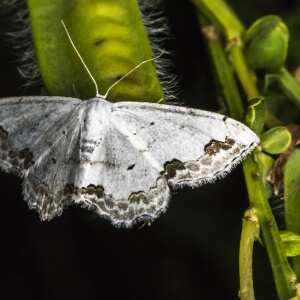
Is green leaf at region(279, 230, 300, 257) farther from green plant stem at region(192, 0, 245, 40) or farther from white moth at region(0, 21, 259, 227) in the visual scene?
green plant stem at region(192, 0, 245, 40)

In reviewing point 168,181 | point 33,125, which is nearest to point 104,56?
point 33,125

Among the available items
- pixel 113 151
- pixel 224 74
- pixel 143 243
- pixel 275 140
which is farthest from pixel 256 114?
A: pixel 143 243

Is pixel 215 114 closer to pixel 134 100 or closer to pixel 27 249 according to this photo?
pixel 134 100

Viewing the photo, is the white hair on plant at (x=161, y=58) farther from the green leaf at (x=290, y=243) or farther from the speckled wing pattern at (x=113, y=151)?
the green leaf at (x=290, y=243)

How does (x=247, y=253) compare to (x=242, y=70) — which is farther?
(x=242, y=70)

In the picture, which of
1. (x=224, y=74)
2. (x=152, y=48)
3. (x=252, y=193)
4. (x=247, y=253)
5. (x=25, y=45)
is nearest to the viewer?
(x=247, y=253)

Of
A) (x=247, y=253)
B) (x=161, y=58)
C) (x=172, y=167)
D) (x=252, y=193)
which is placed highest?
(x=161, y=58)

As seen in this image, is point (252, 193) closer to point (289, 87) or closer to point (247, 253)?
point (247, 253)
